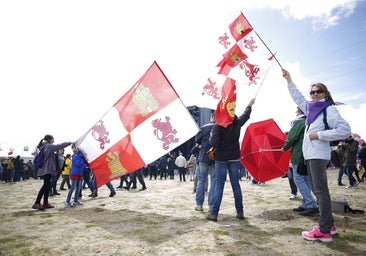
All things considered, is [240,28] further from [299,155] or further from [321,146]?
[321,146]

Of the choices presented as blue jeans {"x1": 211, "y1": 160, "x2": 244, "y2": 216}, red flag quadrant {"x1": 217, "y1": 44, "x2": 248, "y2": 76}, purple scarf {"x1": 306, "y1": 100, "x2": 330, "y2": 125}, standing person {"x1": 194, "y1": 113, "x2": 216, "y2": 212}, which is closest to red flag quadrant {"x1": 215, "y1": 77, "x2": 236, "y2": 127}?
blue jeans {"x1": 211, "y1": 160, "x2": 244, "y2": 216}

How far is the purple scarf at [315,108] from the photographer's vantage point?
419cm

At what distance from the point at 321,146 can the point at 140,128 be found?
4.16m

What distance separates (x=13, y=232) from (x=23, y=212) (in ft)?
8.60

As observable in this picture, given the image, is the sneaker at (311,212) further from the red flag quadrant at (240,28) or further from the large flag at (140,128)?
the red flag quadrant at (240,28)

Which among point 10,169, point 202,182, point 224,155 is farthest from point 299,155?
point 10,169

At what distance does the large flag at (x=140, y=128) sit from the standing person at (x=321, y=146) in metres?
2.76

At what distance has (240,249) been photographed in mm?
3807

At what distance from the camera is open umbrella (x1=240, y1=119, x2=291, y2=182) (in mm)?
7922

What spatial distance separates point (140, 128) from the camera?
6977mm

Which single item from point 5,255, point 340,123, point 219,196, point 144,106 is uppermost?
point 144,106

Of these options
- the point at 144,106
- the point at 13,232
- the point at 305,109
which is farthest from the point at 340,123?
the point at 13,232

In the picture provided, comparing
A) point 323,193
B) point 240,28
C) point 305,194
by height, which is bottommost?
point 305,194

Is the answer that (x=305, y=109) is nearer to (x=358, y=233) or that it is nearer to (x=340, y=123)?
(x=340, y=123)
